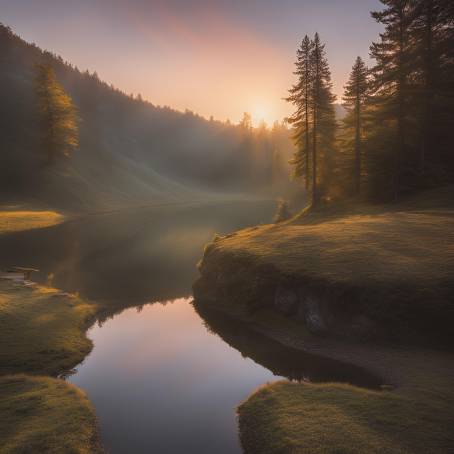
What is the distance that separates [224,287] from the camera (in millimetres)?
26500

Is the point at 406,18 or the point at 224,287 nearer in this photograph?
the point at 224,287

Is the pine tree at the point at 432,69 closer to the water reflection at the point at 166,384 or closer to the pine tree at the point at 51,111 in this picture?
the water reflection at the point at 166,384

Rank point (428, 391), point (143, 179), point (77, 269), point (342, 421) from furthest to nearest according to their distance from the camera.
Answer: point (143, 179)
point (77, 269)
point (428, 391)
point (342, 421)

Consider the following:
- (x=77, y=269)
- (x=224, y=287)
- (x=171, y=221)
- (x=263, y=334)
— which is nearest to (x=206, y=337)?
(x=263, y=334)

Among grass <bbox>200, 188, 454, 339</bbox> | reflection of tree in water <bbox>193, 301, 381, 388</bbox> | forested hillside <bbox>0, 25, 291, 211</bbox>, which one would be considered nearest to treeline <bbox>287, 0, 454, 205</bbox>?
grass <bbox>200, 188, 454, 339</bbox>

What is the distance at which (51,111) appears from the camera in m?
79.4

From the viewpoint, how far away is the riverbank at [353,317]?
448 inches

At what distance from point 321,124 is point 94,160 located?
275 ft

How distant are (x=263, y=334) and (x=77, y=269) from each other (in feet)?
78.7

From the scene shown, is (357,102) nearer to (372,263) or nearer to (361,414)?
(372,263)

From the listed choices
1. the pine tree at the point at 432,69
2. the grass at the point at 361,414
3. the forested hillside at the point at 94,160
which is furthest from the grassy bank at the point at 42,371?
the forested hillside at the point at 94,160

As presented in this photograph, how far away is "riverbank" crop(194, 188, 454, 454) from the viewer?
11.4 m

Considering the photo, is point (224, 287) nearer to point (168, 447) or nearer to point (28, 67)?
point (168, 447)

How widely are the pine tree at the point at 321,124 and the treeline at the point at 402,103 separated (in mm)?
158
